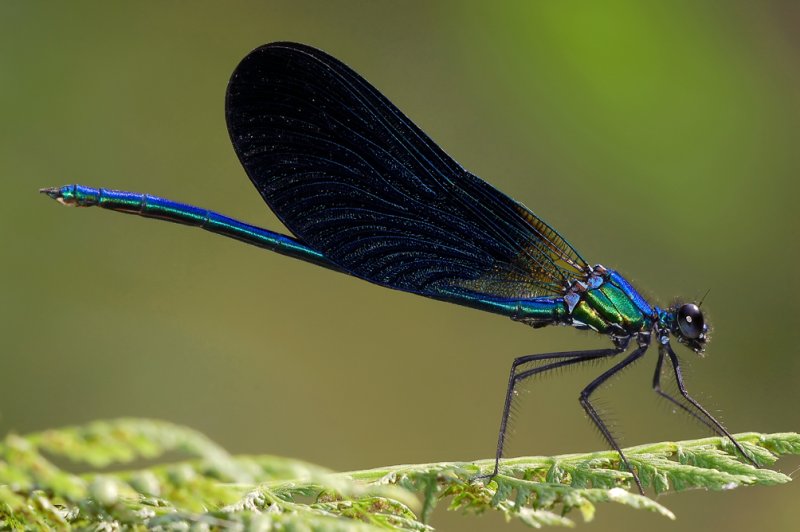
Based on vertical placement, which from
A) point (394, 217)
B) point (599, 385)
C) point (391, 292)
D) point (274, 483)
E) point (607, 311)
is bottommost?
point (274, 483)

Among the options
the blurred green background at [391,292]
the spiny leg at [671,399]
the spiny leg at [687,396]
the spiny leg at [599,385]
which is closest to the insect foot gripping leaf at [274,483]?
the spiny leg at [599,385]

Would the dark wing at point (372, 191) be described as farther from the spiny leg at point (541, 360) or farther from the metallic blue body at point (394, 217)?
the spiny leg at point (541, 360)

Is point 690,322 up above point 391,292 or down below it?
below

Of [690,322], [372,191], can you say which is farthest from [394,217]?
[690,322]

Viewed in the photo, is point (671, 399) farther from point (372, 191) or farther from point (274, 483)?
point (274, 483)

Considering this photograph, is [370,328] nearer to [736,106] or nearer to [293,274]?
[293,274]

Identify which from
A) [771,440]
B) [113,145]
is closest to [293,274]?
[113,145]

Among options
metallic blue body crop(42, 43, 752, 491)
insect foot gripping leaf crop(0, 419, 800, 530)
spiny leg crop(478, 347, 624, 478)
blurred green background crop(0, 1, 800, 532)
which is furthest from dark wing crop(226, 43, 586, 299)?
blurred green background crop(0, 1, 800, 532)
